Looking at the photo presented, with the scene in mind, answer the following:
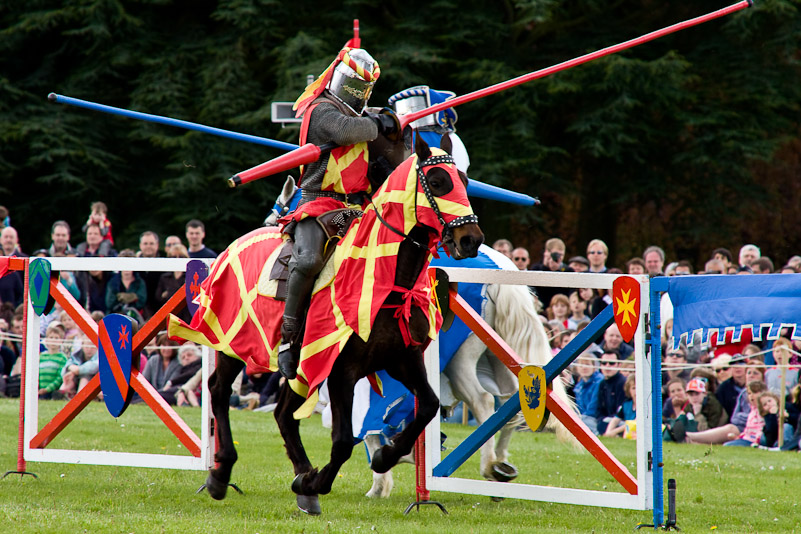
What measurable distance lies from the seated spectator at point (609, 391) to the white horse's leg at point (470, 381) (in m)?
3.33

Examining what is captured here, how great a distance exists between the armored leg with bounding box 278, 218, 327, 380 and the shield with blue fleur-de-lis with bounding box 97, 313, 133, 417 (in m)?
1.70

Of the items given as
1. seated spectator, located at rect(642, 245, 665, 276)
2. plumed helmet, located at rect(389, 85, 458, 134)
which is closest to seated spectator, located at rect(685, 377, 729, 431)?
seated spectator, located at rect(642, 245, 665, 276)

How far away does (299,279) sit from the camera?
657cm

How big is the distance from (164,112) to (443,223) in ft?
46.4

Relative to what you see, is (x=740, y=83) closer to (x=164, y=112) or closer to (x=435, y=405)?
(x=164, y=112)

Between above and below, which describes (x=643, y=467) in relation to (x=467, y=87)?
below

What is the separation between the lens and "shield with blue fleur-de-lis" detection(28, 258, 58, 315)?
8094mm

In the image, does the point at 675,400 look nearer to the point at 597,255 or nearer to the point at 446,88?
the point at 597,255

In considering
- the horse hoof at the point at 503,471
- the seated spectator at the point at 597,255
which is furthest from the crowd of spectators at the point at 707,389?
the horse hoof at the point at 503,471

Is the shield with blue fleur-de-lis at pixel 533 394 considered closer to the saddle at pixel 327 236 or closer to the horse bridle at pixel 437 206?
the horse bridle at pixel 437 206

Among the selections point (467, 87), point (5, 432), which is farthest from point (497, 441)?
point (467, 87)

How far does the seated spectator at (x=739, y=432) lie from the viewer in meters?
10.7

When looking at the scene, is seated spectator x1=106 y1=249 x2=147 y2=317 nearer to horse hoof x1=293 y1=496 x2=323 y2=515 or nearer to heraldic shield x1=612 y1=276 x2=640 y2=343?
horse hoof x1=293 y1=496 x2=323 y2=515

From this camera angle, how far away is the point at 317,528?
618 centimetres
